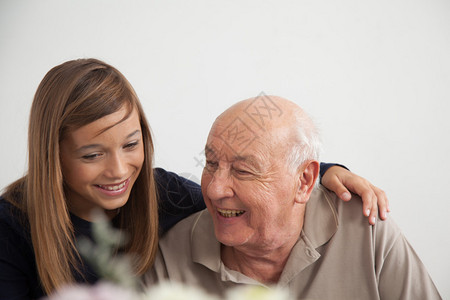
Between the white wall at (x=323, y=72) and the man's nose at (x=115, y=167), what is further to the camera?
the white wall at (x=323, y=72)

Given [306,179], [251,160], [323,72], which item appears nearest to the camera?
[251,160]

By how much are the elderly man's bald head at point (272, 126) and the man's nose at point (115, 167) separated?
332 millimetres

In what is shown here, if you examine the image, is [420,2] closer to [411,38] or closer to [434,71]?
[411,38]

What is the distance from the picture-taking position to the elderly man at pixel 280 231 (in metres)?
1.40

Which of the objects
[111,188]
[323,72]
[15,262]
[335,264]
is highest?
[323,72]

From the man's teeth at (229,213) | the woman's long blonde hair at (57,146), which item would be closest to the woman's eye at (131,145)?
the woman's long blonde hair at (57,146)

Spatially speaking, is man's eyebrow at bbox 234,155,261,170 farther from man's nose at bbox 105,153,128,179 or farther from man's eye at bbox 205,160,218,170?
man's nose at bbox 105,153,128,179

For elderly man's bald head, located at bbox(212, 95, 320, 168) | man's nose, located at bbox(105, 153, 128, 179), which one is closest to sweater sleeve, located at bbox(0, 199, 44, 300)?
man's nose, located at bbox(105, 153, 128, 179)

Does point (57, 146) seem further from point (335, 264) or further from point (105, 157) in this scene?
point (335, 264)

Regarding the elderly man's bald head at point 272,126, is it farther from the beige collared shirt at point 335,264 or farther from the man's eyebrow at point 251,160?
the beige collared shirt at point 335,264

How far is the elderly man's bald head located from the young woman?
28 centimetres

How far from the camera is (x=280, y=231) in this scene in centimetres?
149

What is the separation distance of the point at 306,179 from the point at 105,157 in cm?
68

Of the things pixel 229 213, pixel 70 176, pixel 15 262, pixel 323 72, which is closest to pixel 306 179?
pixel 229 213
